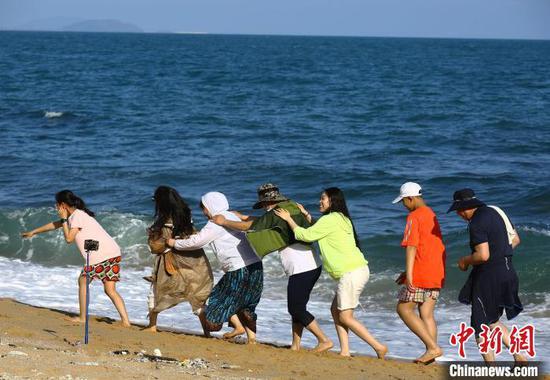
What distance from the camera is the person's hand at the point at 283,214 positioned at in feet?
25.8

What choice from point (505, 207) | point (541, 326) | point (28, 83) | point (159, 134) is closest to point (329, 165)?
point (505, 207)

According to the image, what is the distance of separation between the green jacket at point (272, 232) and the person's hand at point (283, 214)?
0.06 m

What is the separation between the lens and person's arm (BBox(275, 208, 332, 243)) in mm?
7727

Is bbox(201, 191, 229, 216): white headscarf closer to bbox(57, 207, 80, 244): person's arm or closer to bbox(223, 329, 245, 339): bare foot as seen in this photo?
bbox(223, 329, 245, 339): bare foot

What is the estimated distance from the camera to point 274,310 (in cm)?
1111

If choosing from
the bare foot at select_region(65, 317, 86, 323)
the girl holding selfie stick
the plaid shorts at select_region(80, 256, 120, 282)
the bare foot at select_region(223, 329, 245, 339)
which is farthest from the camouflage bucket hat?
the bare foot at select_region(65, 317, 86, 323)

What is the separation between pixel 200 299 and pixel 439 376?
2153 millimetres

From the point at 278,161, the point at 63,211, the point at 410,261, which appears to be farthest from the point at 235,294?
the point at 278,161

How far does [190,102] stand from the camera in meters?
38.7

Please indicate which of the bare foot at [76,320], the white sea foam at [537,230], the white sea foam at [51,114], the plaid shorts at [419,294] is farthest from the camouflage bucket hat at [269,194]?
the white sea foam at [51,114]

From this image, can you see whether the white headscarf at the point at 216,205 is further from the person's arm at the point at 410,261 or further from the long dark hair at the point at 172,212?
the person's arm at the point at 410,261

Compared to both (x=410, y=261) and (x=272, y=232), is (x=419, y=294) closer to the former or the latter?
(x=410, y=261)

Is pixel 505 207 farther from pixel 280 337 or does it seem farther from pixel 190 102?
pixel 190 102

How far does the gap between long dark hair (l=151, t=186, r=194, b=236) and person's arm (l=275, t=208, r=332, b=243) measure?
96cm
